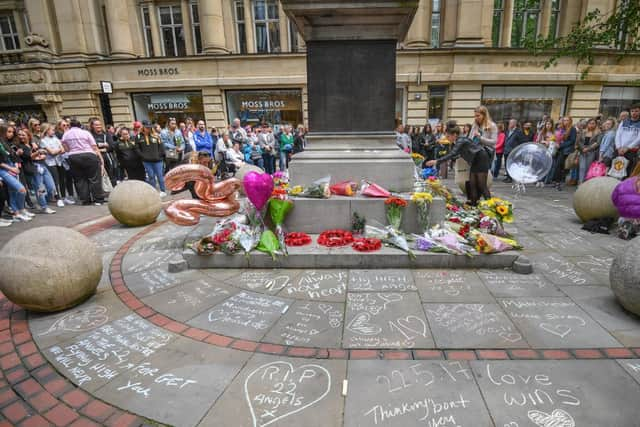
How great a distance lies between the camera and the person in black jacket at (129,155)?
9945 mm

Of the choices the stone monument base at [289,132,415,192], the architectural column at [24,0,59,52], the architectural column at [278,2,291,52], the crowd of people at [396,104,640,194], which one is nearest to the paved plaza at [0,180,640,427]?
the stone monument base at [289,132,415,192]

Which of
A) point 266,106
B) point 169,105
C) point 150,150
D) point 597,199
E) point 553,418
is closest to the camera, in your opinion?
point 553,418

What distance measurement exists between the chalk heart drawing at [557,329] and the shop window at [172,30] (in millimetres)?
24560

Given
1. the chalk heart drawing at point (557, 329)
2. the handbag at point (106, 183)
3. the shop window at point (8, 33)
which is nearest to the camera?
the chalk heart drawing at point (557, 329)

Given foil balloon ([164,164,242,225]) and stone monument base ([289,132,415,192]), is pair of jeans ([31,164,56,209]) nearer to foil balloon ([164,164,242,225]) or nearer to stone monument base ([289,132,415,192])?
foil balloon ([164,164,242,225])

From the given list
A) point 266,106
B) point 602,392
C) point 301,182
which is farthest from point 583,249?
point 266,106

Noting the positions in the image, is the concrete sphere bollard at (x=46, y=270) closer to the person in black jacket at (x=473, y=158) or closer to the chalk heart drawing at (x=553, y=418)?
the chalk heart drawing at (x=553, y=418)

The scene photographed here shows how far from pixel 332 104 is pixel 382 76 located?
95 cm

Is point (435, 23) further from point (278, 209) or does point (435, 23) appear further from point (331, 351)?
point (331, 351)

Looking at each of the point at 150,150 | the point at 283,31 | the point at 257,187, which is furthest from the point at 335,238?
the point at 283,31

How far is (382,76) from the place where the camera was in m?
5.89

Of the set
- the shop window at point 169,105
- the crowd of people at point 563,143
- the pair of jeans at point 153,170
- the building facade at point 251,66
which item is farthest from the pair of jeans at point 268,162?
the shop window at point 169,105

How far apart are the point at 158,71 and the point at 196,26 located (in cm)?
414

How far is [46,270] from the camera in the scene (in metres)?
3.62
